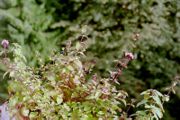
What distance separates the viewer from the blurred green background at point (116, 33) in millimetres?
3404

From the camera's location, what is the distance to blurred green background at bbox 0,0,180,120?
3.40 metres

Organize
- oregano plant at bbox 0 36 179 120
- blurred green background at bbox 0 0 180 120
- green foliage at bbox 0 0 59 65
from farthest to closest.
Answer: green foliage at bbox 0 0 59 65 → blurred green background at bbox 0 0 180 120 → oregano plant at bbox 0 36 179 120

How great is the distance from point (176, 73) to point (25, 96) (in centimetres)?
170

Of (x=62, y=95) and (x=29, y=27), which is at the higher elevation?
(x=29, y=27)

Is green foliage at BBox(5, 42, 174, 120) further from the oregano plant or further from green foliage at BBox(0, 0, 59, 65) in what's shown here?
green foliage at BBox(0, 0, 59, 65)

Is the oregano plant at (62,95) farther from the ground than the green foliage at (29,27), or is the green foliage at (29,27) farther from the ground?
the green foliage at (29,27)

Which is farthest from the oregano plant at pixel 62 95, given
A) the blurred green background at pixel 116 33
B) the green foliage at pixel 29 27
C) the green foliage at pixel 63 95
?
the green foliage at pixel 29 27

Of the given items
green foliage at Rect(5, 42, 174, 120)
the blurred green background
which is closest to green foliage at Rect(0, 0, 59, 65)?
the blurred green background

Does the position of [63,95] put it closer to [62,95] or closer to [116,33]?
[62,95]

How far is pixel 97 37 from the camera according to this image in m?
3.50

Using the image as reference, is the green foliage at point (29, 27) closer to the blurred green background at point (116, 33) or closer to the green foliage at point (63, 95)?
the blurred green background at point (116, 33)

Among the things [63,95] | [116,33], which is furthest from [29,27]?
[63,95]

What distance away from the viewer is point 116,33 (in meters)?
3.46

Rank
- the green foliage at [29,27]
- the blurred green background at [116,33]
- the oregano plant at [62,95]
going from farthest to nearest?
the green foliage at [29,27] < the blurred green background at [116,33] < the oregano plant at [62,95]
